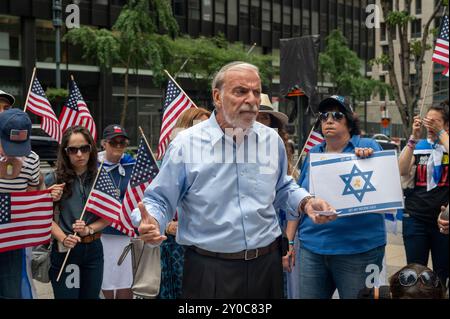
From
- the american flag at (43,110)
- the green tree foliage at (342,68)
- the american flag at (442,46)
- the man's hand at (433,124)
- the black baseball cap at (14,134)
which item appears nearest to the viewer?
the black baseball cap at (14,134)

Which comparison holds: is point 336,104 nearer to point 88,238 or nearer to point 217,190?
point 217,190

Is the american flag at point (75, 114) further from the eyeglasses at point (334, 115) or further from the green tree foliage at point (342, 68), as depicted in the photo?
the green tree foliage at point (342, 68)

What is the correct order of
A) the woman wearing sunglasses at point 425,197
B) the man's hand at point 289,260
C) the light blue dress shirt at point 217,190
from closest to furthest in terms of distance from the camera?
1. the light blue dress shirt at point 217,190
2. the man's hand at point 289,260
3. the woman wearing sunglasses at point 425,197

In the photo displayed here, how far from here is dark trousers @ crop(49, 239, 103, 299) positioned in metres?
4.90

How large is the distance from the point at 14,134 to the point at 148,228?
1.85 m

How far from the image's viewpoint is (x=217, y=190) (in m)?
3.24

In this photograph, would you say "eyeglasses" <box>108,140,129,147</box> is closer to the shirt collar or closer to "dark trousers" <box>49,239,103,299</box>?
"dark trousers" <box>49,239,103,299</box>

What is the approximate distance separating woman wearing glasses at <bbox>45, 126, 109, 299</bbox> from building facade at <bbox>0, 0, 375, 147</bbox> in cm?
2036

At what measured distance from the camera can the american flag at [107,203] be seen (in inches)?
198

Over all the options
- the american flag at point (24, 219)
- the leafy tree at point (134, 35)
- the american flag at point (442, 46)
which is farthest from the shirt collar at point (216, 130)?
the leafy tree at point (134, 35)

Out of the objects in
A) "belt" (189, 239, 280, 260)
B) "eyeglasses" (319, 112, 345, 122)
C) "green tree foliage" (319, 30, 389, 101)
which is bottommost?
"belt" (189, 239, 280, 260)

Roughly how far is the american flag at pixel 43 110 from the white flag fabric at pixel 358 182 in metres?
3.86

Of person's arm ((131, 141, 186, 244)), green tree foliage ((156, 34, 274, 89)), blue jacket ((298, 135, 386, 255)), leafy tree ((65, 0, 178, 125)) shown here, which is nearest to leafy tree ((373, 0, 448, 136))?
blue jacket ((298, 135, 386, 255))

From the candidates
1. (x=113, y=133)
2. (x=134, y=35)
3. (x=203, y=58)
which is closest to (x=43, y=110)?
(x=113, y=133)
